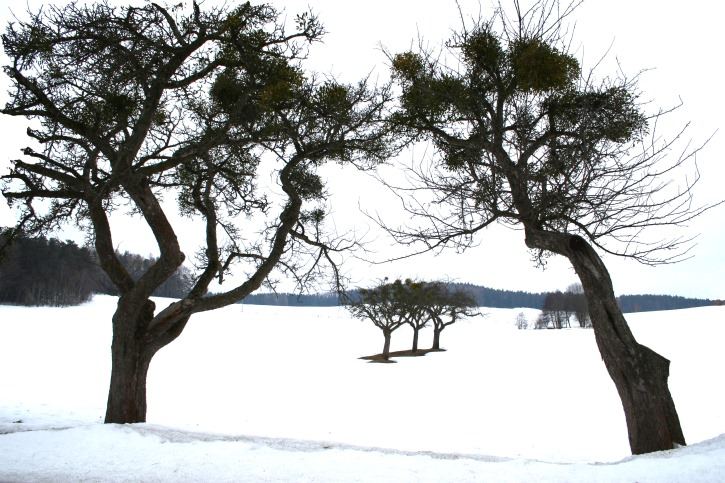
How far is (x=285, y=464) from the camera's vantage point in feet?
14.2

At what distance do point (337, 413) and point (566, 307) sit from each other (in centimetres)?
6379

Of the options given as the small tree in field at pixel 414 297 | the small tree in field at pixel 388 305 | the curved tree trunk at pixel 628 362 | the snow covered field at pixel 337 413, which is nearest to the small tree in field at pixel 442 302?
the small tree in field at pixel 414 297

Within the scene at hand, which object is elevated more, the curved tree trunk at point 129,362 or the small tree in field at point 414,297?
the small tree in field at point 414,297

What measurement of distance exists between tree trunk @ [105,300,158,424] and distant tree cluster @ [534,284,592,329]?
53.6 m

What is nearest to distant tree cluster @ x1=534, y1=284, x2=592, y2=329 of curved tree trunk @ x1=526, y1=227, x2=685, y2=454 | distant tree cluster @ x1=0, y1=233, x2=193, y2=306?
distant tree cluster @ x1=0, y1=233, x2=193, y2=306

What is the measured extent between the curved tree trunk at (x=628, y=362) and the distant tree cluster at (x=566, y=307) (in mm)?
52484

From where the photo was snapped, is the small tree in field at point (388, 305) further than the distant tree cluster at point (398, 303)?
Yes

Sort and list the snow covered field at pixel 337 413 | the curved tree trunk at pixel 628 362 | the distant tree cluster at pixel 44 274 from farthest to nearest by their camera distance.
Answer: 1. the distant tree cluster at pixel 44 274
2. the curved tree trunk at pixel 628 362
3. the snow covered field at pixel 337 413

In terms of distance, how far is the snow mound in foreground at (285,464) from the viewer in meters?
3.77

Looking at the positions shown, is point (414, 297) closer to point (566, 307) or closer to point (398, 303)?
point (398, 303)

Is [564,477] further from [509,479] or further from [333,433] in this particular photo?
[333,433]

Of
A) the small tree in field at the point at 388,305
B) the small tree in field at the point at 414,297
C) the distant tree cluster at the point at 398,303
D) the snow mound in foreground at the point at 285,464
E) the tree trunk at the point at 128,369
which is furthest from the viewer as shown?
the small tree in field at the point at 414,297

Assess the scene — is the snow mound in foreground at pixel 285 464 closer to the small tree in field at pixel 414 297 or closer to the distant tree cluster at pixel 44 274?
the small tree in field at pixel 414 297

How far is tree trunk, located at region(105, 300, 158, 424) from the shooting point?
7113 mm
